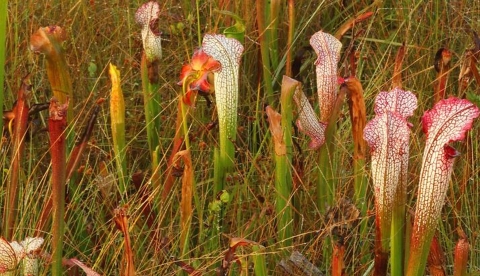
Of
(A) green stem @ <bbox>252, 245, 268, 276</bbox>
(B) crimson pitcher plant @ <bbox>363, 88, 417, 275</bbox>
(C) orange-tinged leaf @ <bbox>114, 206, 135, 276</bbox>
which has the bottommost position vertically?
(A) green stem @ <bbox>252, 245, 268, 276</bbox>

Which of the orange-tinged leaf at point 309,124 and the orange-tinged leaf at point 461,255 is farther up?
the orange-tinged leaf at point 309,124

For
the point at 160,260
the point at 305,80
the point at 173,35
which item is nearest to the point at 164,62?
the point at 173,35

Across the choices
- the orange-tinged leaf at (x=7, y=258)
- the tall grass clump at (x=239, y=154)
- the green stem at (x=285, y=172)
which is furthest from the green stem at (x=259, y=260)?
the orange-tinged leaf at (x=7, y=258)

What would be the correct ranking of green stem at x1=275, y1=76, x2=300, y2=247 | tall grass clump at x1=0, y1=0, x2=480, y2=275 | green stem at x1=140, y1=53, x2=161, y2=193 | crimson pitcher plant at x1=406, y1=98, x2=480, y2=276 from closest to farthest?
crimson pitcher plant at x1=406, y1=98, x2=480, y2=276 → tall grass clump at x1=0, y1=0, x2=480, y2=275 → green stem at x1=275, y1=76, x2=300, y2=247 → green stem at x1=140, y1=53, x2=161, y2=193

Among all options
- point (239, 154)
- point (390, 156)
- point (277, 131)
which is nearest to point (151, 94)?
point (239, 154)

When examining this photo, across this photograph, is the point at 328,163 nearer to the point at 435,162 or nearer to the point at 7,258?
the point at 435,162

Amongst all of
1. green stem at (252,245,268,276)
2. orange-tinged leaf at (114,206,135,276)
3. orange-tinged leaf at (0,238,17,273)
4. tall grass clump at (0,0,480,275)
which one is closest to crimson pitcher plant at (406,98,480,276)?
tall grass clump at (0,0,480,275)

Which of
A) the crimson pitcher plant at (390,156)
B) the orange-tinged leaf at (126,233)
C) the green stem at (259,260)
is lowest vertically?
the green stem at (259,260)

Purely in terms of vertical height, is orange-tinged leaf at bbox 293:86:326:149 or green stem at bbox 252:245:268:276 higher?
orange-tinged leaf at bbox 293:86:326:149

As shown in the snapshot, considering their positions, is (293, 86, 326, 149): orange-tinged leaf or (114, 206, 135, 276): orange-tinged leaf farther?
(293, 86, 326, 149): orange-tinged leaf

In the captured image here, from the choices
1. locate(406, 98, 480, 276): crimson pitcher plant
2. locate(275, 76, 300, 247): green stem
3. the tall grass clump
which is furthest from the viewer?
locate(275, 76, 300, 247): green stem

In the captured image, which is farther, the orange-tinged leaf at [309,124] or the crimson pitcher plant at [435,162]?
the orange-tinged leaf at [309,124]

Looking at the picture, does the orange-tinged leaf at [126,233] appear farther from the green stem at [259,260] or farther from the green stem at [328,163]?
the green stem at [328,163]

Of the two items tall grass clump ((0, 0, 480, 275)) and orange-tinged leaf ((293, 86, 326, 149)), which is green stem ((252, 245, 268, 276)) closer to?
tall grass clump ((0, 0, 480, 275))
